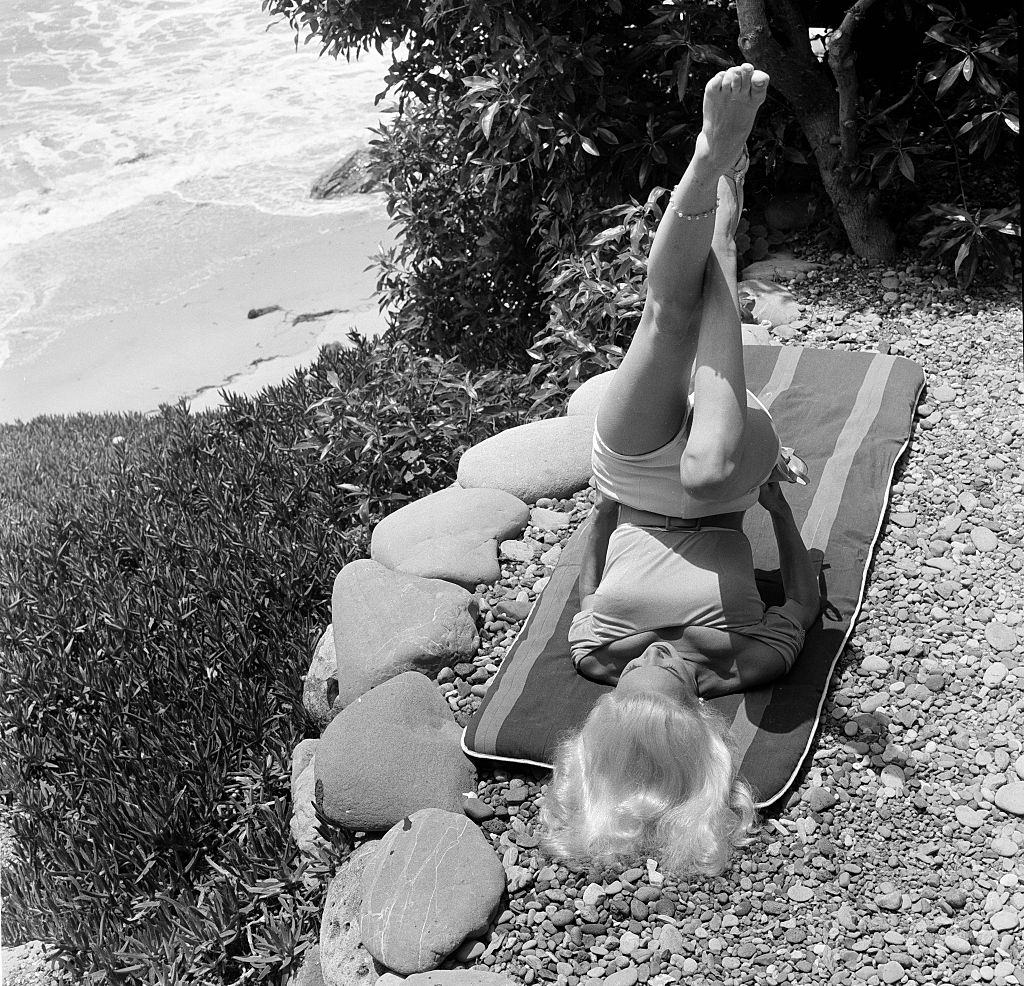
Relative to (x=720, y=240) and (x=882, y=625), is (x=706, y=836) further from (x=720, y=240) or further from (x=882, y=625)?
(x=720, y=240)

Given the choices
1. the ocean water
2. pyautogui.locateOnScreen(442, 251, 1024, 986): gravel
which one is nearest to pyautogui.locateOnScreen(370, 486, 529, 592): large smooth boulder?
pyautogui.locateOnScreen(442, 251, 1024, 986): gravel

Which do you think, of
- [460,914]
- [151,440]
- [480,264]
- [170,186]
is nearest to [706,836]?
[460,914]

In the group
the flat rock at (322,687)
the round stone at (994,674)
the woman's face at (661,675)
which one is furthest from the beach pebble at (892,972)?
the flat rock at (322,687)

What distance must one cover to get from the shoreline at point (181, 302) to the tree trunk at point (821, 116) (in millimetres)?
4887

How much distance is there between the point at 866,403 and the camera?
14.2 ft

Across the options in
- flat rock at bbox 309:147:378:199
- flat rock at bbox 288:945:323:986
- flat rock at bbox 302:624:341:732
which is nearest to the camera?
flat rock at bbox 288:945:323:986

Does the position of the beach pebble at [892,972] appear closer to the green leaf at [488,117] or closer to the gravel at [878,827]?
the gravel at [878,827]

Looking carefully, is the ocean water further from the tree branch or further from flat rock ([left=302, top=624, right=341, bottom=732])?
flat rock ([left=302, top=624, right=341, bottom=732])

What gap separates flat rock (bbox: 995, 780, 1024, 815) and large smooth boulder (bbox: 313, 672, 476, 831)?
4.77ft

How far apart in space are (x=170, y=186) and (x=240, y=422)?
9686 mm

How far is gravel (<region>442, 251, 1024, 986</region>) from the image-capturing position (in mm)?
2535

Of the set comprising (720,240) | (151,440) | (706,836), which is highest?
(720,240)

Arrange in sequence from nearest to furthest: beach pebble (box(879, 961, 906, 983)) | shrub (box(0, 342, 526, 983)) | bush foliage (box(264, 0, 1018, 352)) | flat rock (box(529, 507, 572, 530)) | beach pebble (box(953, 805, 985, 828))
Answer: beach pebble (box(879, 961, 906, 983))
beach pebble (box(953, 805, 985, 828))
shrub (box(0, 342, 526, 983))
flat rock (box(529, 507, 572, 530))
bush foliage (box(264, 0, 1018, 352))

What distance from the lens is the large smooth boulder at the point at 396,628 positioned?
11.9ft
